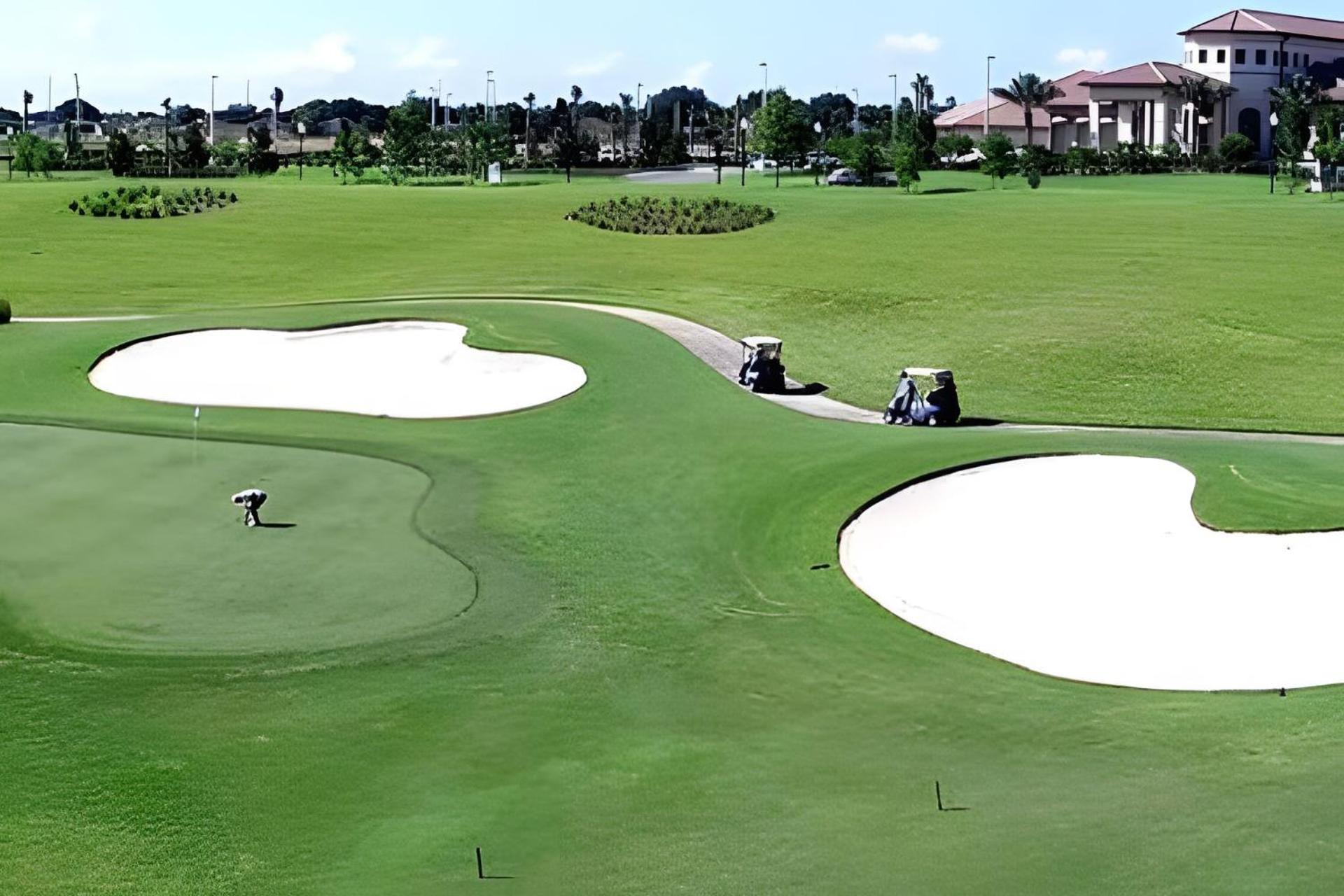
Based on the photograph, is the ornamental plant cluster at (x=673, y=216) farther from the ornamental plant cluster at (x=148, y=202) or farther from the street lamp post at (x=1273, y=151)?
the street lamp post at (x=1273, y=151)

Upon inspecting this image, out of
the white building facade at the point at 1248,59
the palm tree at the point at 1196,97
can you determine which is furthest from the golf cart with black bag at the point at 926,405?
the white building facade at the point at 1248,59

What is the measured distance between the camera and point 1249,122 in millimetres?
140250

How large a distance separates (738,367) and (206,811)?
1051 inches

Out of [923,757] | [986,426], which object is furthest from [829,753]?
[986,426]

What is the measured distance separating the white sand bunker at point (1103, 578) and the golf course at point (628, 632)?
19cm

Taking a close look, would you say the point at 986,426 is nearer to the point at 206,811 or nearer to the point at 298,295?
the point at 206,811

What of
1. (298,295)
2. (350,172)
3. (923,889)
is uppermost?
(350,172)

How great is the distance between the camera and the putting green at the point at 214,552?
20.9m

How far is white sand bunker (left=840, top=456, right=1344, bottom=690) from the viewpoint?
808 inches

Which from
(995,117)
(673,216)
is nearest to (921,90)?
(995,117)

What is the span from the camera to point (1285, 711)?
1845cm

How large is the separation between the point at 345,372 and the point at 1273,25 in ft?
418

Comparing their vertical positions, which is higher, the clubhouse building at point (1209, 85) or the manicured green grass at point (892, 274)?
the clubhouse building at point (1209, 85)

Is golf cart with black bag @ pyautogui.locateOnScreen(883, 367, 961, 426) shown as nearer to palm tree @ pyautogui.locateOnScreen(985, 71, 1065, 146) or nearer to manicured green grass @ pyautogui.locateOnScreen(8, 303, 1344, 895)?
manicured green grass @ pyautogui.locateOnScreen(8, 303, 1344, 895)
